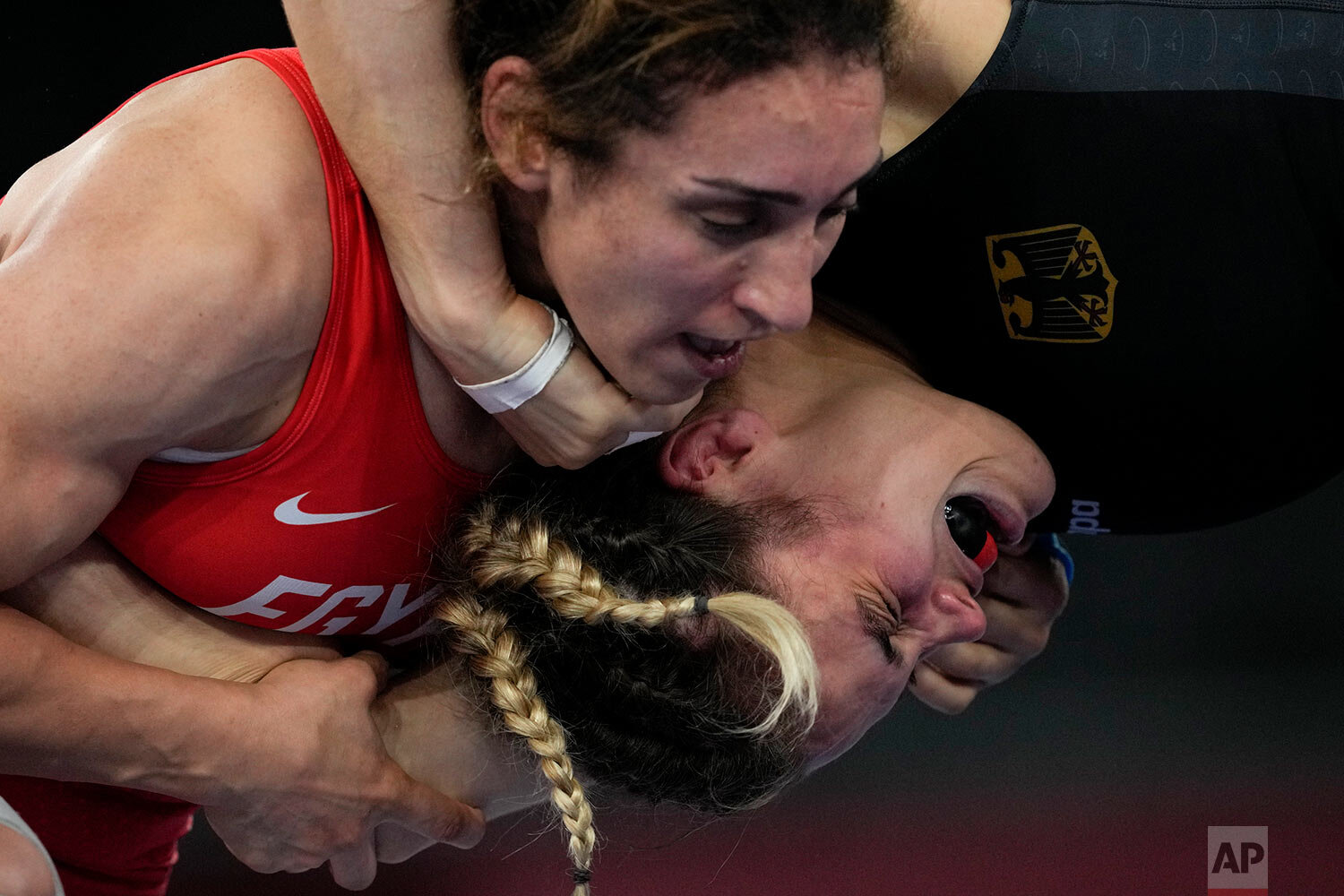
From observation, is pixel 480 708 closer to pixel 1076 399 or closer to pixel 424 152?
pixel 424 152

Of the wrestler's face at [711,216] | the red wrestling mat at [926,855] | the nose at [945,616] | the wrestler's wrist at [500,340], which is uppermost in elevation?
the wrestler's face at [711,216]

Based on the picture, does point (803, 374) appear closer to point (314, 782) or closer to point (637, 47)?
point (637, 47)

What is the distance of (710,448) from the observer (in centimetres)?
152

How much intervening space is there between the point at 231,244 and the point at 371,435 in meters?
0.28

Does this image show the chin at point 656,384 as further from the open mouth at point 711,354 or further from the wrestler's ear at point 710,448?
the wrestler's ear at point 710,448

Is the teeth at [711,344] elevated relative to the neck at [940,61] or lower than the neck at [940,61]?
lower

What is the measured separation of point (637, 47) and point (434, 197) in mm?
245

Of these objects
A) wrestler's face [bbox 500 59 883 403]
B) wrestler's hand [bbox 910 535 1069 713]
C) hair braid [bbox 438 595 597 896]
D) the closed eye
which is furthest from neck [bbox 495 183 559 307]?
wrestler's hand [bbox 910 535 1069 713]

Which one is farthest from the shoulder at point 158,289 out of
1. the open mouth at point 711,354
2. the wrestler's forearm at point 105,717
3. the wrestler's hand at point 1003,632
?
the wrestler's hand at point 1003,632

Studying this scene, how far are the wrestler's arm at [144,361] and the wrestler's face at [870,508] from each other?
509mm

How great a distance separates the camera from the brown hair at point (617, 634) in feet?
4.61

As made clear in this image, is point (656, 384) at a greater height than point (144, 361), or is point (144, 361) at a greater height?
point (144, 361)

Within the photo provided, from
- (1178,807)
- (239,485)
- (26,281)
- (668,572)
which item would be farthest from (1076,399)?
(1178,807)

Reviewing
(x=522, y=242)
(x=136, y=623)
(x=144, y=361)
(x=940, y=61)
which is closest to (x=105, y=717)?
(x=136, y=623)
